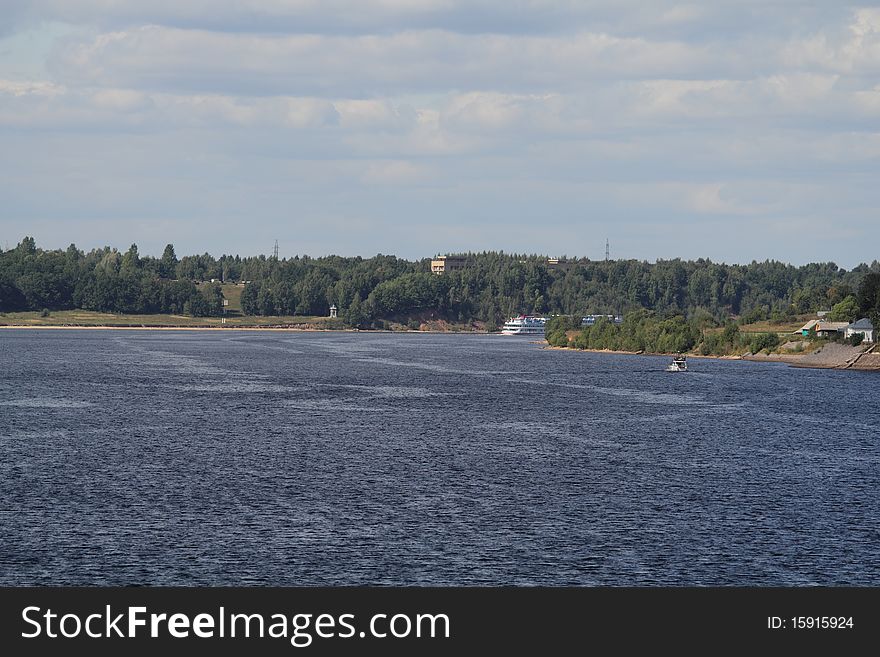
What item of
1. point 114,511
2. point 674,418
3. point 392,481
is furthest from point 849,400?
point 114,511

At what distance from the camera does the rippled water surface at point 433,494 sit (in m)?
61.3

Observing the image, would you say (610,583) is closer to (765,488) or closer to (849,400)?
(765,488)

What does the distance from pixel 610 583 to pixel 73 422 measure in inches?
3097

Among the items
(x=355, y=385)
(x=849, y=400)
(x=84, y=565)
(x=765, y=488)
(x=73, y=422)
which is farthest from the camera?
(x=355, y=385)

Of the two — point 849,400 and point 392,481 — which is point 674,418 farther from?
point 392,481

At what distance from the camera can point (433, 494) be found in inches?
3214

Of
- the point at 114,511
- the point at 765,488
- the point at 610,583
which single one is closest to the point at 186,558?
the point at 114,511

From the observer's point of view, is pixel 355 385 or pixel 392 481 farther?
pixel 355 385

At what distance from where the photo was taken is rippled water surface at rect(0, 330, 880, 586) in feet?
201

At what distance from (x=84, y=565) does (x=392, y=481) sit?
30.3 m
